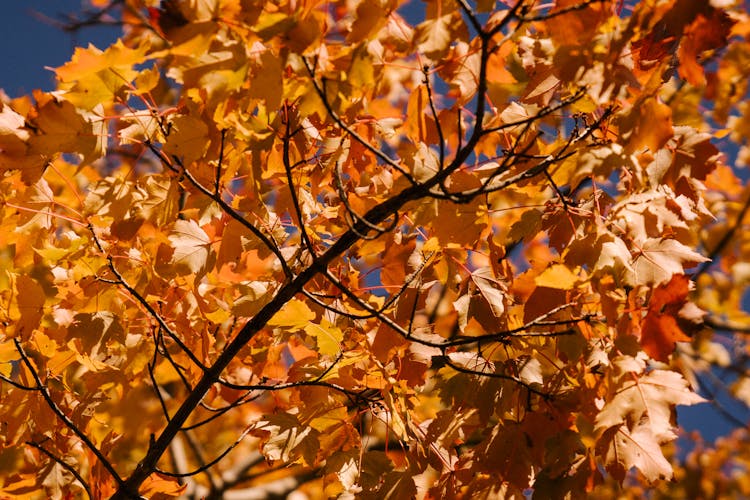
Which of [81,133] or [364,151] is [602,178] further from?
[81,133]

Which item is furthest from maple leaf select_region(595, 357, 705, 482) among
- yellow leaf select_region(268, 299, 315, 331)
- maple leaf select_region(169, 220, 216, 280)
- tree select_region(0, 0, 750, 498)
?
maple leaf select_region(169, 220, 216, 280)

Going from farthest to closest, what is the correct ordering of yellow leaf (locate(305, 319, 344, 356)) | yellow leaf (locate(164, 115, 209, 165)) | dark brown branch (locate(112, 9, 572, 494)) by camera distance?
yellow leaf (locate(305, 319, 344, 356)) → yellow leaf (locate(164, 115, 209, 165)) → dark brown branch (locate(112, 9, 572, 494))

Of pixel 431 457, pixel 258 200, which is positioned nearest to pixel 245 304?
pixel 258 200

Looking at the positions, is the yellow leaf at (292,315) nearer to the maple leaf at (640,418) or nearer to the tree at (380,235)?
the tree at (380,235)

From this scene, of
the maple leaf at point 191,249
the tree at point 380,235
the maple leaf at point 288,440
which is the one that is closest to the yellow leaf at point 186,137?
the tree at point 380,235

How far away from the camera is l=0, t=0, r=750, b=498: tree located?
1247 millimetres

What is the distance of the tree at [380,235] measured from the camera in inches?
49.1

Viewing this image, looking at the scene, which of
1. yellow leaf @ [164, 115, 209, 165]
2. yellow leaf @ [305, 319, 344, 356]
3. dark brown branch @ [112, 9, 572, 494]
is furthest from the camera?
yellow leaf @ [305, 319, 344, 356]

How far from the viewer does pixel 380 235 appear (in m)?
1.45

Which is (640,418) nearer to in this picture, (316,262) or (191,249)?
(316,262)

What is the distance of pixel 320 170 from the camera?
1.85 meters

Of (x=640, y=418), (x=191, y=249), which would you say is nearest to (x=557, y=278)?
(x=640, y=418)

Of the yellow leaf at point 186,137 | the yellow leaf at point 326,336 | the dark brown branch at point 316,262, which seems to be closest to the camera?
the dark brown branch at point 316,262

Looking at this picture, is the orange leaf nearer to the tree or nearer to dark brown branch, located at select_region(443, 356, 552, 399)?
the tree
